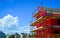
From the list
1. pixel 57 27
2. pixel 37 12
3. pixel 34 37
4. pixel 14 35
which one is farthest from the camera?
pixel 14 35

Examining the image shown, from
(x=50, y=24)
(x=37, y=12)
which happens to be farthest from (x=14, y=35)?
(x=50, y=24)

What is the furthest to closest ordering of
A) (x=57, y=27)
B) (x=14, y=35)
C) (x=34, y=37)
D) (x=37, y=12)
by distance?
(x=14, y=35)
(x=34, y=37)
(x=37, y=12)
(x=57, y=27)

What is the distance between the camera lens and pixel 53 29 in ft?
92.4

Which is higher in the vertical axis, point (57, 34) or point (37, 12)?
point (37, 12)

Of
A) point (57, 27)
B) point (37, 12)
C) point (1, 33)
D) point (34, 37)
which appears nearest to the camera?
point (57, 27)

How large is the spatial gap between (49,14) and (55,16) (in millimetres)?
1174

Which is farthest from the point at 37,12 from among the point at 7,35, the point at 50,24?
the point at 7,35

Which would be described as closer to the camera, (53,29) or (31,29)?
(53,29)

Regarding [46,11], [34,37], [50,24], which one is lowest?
[34,37]

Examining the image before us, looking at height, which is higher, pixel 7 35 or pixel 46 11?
pixel 46 11

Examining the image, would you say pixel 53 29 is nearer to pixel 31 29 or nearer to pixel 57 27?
pixel 57 27

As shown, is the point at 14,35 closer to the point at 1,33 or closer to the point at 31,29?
the point at 1,33

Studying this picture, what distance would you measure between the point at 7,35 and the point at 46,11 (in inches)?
1153

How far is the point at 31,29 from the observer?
123 feet
